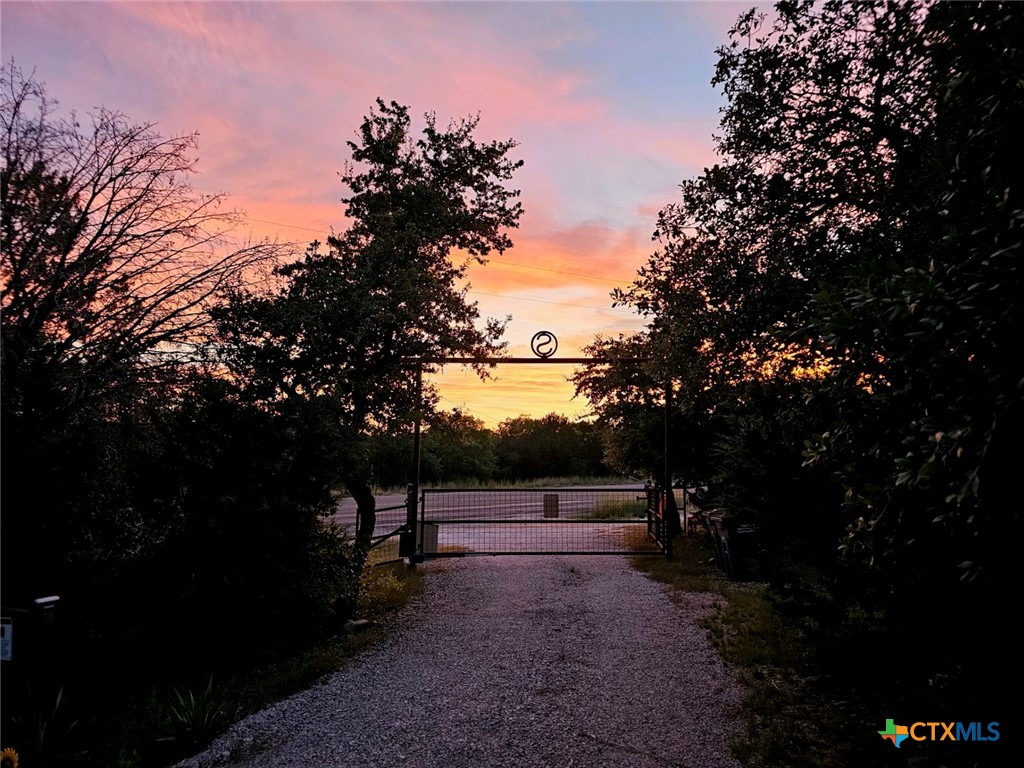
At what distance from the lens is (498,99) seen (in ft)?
29.7

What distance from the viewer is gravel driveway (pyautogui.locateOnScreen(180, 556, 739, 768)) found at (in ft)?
13.0

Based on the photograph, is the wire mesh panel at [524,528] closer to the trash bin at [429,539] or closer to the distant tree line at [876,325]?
the trash bin at [429,539]

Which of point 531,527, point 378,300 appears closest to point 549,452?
point 531,527

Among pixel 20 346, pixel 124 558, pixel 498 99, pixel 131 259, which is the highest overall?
pixel 498 99

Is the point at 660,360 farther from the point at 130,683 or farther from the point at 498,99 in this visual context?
the point at 130,683

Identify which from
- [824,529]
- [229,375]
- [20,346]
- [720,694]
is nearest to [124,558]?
[20,346]

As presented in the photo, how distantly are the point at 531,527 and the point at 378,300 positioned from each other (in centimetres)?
972

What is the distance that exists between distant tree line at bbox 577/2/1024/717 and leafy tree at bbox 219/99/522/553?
3278mm

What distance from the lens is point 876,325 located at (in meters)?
2.59

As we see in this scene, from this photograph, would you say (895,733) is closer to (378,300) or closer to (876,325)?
(876,325)

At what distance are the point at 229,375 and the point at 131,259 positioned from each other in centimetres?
164

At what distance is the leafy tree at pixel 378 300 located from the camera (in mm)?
7273

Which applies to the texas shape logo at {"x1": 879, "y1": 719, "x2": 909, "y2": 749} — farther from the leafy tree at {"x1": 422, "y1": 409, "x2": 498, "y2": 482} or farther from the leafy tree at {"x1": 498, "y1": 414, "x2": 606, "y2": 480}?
the leafy tree at {"x1": 498, "y1": 414, "x2": 606, "y2": 480}

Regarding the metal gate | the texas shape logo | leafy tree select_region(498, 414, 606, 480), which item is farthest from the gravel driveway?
leafy tree select_region(498, 414, 606, 480)
